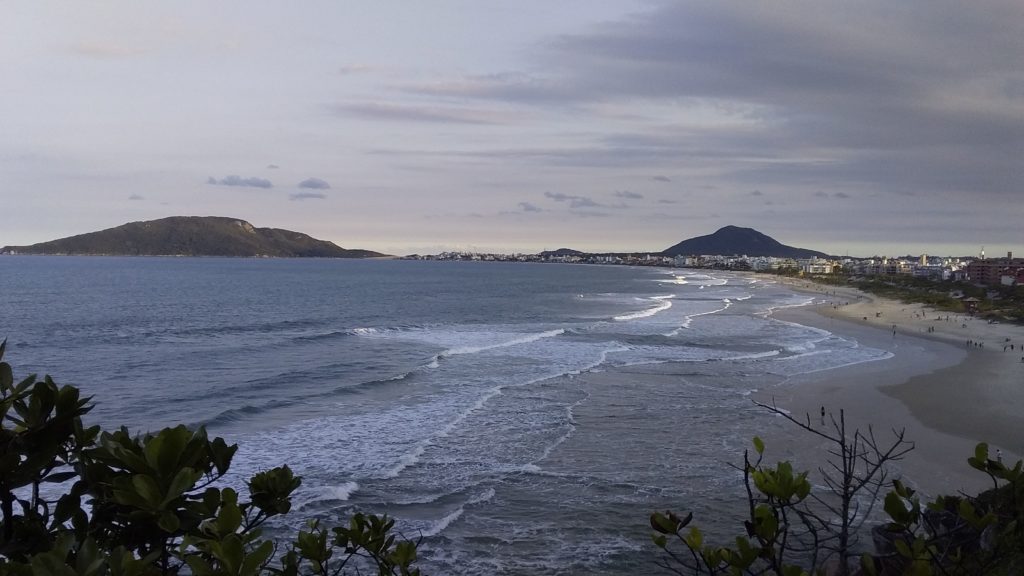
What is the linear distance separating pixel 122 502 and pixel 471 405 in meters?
19.6

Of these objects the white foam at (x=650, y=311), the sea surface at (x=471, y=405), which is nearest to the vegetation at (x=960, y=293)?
the sea surface at (x=471, y=405)

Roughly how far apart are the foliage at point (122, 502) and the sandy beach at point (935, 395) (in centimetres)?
1155

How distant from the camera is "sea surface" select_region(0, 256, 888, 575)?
12797 millimetres

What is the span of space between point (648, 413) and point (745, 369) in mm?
9799

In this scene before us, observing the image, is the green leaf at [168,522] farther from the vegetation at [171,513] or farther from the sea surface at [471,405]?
the sea surface at [471,405]

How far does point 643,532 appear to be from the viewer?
1213 cm

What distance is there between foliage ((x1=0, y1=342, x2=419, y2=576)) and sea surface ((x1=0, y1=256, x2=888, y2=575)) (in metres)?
8.22

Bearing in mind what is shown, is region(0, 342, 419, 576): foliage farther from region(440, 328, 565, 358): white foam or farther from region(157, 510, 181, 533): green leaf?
region(440, 328, 565, 358): white foam

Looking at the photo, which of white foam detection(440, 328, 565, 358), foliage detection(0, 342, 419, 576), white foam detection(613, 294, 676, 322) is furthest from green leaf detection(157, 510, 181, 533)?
white foam detection(613, 294, 676, 322)

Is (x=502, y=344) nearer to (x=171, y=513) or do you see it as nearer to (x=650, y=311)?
(x=650, y=311)

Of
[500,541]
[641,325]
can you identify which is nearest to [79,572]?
[500,541]

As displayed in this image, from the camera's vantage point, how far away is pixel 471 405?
22.0m

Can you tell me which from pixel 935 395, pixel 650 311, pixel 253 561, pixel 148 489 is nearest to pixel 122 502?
pixel 148 489

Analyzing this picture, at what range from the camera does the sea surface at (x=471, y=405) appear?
12797 millimetres
